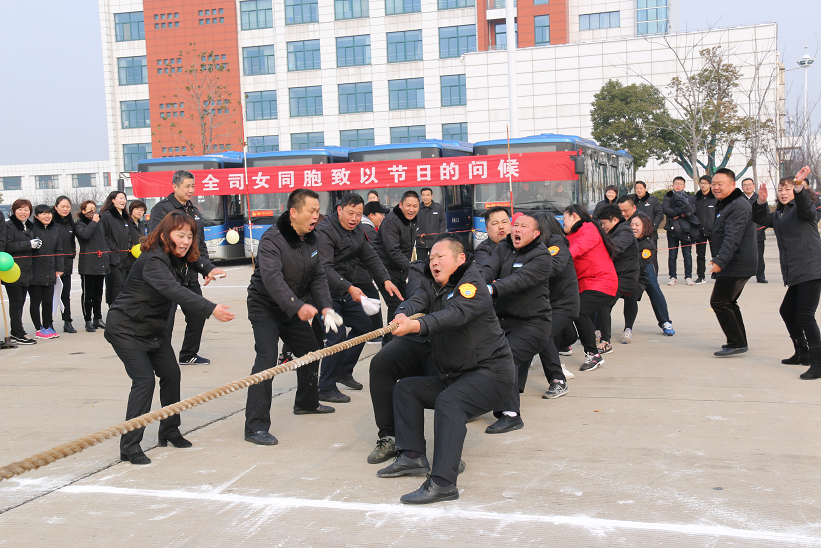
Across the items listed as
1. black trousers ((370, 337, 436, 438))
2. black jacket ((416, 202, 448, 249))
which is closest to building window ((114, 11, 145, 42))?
black jacket ((416, 202, 448, 249))

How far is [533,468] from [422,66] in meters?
46.8

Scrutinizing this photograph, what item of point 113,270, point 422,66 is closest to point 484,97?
point 422,66

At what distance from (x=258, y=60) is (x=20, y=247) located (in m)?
45.7

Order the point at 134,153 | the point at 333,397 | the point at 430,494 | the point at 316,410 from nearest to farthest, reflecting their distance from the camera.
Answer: the point at 430,494 < the point at 316,410 < the point at 333,397 < the point at 134,153

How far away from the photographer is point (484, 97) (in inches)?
1890

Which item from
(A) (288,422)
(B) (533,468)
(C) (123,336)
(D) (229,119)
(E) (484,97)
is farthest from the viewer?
(D) (229,119)

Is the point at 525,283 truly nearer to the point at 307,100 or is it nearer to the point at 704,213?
the point at 704,213

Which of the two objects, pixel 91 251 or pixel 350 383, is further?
pixel 91 251

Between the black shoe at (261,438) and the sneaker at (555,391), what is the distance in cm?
223

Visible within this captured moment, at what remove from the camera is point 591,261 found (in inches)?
274

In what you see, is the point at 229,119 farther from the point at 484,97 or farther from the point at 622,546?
the point at 622,546

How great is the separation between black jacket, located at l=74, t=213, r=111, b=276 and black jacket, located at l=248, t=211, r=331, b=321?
532cm

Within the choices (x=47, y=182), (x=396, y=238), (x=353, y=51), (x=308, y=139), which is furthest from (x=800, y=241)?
(x=47, y=182)

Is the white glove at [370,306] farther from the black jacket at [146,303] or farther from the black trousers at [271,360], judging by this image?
the black jacket at [146,303]
